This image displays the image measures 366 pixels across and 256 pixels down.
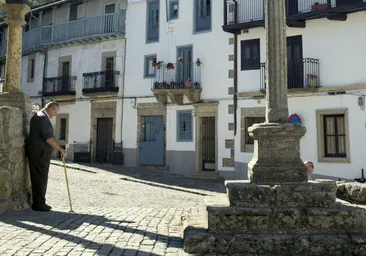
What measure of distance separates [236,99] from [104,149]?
817 centimetres

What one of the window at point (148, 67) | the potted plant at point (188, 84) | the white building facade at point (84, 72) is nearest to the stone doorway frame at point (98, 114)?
the white building facade at point (84, 72)

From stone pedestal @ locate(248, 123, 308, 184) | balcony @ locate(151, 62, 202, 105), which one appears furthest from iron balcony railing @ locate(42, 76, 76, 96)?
stone pedestal @ locate(248, 123, 308, 184)

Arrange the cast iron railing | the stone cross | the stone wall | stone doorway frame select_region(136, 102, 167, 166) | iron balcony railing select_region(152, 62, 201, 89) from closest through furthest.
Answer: the stone cross, the stone wall, iron balcony railing select_region(152, 62, 201, 89), stone doorway frame select_region(136, 102, 167, 166), the cast iron railing

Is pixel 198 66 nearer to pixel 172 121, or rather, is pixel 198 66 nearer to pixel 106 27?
pixel 172 121

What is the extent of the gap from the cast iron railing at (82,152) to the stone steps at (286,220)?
54.6ft

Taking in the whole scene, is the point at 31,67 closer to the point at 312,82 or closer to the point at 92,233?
the point at 312,82

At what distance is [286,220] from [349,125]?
420 inches

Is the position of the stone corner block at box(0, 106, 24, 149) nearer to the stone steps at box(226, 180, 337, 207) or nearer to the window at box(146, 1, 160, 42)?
the stone steps at box(226, 180, 337, 207)

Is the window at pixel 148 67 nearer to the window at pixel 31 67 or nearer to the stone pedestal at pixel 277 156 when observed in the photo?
the window at pixel 31 67

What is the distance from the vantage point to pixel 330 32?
14008 mm

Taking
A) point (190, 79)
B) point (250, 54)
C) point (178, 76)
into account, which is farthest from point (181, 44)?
point (250, 54)

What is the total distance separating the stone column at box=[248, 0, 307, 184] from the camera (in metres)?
4.48

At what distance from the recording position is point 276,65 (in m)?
4.82

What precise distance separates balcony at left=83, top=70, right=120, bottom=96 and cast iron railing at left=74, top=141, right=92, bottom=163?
2914mm
